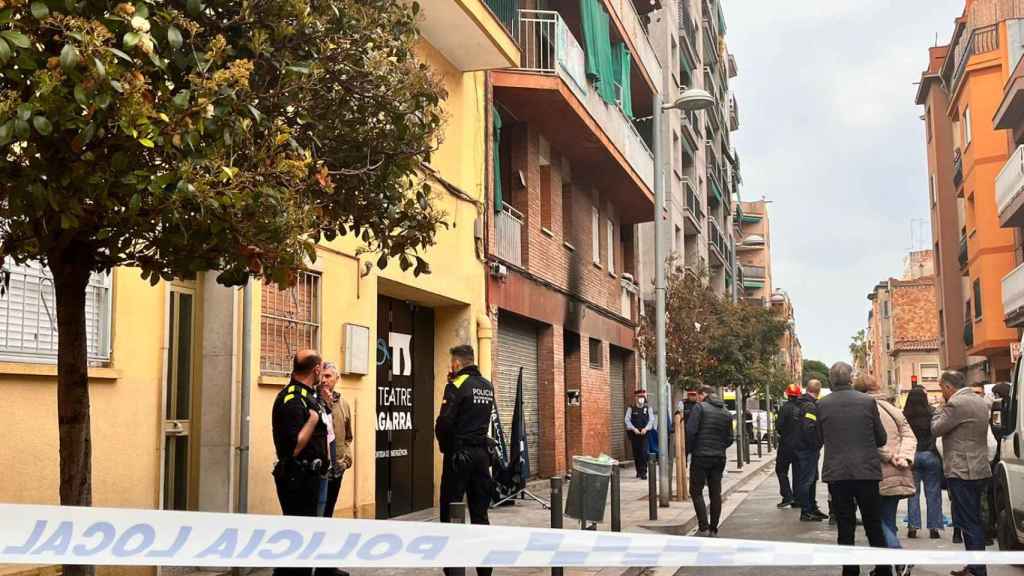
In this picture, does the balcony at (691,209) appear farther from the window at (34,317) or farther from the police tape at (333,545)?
the police tape at (333,545)

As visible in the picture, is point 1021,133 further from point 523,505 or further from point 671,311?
point 523,505

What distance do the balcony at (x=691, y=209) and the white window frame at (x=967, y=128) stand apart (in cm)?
1014

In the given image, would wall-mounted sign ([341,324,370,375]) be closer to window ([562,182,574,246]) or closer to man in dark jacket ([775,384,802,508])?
man in dark jacket ([775,384,802,508])

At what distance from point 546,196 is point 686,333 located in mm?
3726

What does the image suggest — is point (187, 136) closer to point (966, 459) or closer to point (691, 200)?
point (966, 459)

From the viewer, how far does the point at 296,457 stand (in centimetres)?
796

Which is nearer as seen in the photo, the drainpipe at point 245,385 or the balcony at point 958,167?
the drainpipe at point 245,385

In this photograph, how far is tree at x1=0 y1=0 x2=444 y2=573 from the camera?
4.16 meters

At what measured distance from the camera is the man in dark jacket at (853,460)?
8508mm

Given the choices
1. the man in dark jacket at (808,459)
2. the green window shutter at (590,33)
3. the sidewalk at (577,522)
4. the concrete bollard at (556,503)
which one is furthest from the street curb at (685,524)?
the green window shutter at (590,33)

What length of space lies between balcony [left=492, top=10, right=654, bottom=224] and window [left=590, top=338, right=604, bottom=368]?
3794 millimetres

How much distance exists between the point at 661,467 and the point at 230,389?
8.29 meters

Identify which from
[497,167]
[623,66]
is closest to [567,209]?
[623,66]

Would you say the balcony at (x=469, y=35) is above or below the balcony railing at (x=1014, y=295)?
above
